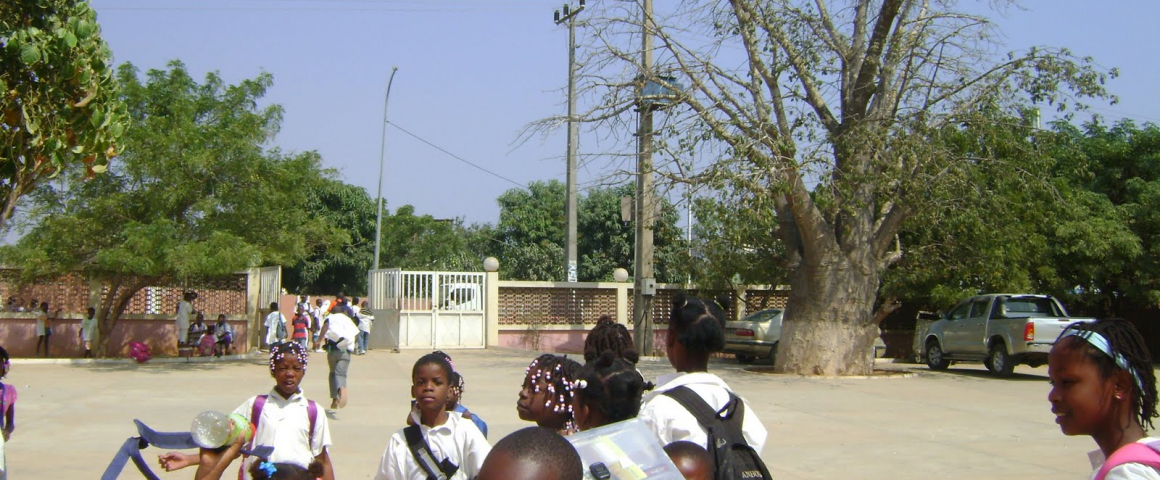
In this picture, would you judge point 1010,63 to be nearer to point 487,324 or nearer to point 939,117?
point 939,117

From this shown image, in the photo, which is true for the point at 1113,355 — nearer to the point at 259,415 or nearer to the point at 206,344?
the point at 259,415

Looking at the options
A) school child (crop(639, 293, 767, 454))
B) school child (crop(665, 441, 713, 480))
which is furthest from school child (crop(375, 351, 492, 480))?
school child (crop(665, 441, 713, 480))

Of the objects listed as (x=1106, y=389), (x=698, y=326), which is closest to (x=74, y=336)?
(x=698, y=326)

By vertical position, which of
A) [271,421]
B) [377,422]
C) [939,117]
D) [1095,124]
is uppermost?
[1095,124]

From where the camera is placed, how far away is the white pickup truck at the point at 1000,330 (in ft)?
59.1

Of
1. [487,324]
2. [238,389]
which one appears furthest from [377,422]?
[487,324]

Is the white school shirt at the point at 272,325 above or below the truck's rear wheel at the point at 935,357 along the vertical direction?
above

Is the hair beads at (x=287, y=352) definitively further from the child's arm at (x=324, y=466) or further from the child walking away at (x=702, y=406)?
the child walking away at (x=702, y=406)

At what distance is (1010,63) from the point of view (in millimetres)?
17047

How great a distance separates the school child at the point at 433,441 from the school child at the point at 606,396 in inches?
41.3

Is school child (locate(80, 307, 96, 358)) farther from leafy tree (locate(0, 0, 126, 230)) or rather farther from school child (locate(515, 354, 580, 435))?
school child (locate(515, 354, 580, 435))

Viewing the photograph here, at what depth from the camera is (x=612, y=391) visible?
321 cm

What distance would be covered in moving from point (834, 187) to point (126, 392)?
Answer: 1126 cm

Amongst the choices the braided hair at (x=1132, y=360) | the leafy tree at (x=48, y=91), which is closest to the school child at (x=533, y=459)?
the braided hair at (x=1132, y=360)
